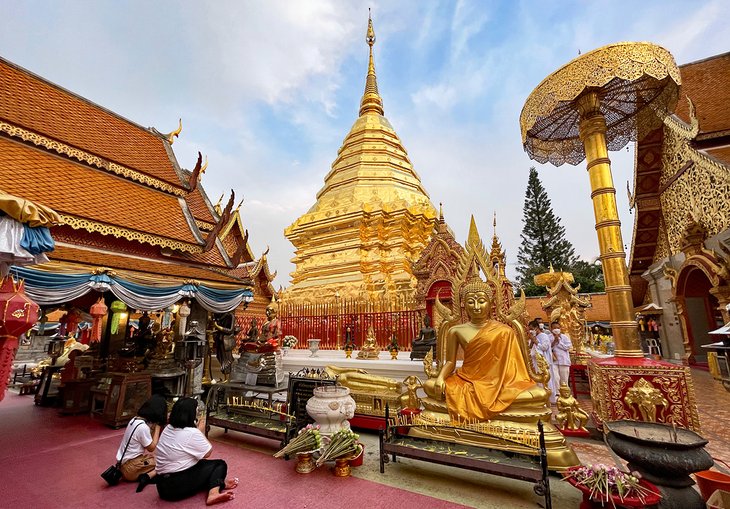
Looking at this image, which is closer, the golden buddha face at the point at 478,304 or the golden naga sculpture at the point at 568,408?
the golden naga sculpture at the point at 568,408

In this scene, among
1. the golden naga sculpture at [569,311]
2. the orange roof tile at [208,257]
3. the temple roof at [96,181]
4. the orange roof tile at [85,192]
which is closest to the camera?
the orange roof tile at [85,192]

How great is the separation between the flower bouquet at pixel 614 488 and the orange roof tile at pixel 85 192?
734 cm

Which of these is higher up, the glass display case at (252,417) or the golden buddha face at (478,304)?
the golden buddha face at (478,304)

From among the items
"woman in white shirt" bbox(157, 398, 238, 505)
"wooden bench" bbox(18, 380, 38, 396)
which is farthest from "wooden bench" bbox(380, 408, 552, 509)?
"wooden bench" bbox(18, 380, 38, 396)

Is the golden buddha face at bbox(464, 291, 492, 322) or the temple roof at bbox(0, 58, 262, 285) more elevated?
the temple roof at bbox(0, 58, 262, 285)

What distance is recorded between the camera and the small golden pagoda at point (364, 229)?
1262 centimetres

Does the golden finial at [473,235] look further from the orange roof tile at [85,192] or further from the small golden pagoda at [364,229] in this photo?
the orange roof tile at [85,192]

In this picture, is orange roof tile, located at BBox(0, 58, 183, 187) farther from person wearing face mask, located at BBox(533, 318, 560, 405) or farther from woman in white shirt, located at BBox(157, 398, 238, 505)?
person wearing face mask, located at BBox(533, 318, 560, 405)

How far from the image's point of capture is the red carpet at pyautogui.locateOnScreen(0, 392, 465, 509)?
3.16 meters

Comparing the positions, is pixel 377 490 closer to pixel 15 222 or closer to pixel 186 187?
pixel 15 222

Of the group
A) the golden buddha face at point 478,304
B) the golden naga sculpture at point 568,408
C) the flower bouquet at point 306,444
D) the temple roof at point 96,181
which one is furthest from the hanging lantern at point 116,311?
the golden naga sculpture at point 568,408

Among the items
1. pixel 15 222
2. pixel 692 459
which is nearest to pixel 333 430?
pixel 692 459

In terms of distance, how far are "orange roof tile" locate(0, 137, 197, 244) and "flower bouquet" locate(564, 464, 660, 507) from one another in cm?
734

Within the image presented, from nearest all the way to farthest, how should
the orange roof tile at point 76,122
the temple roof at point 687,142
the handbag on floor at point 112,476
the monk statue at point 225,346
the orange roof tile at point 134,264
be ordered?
the handbag on floor at point 112,476 → the orange roof tile at point 134,264 → the orange roof tile at point 76,122 → the monk statue at point 225,346 → the temple roof at point 687,142
